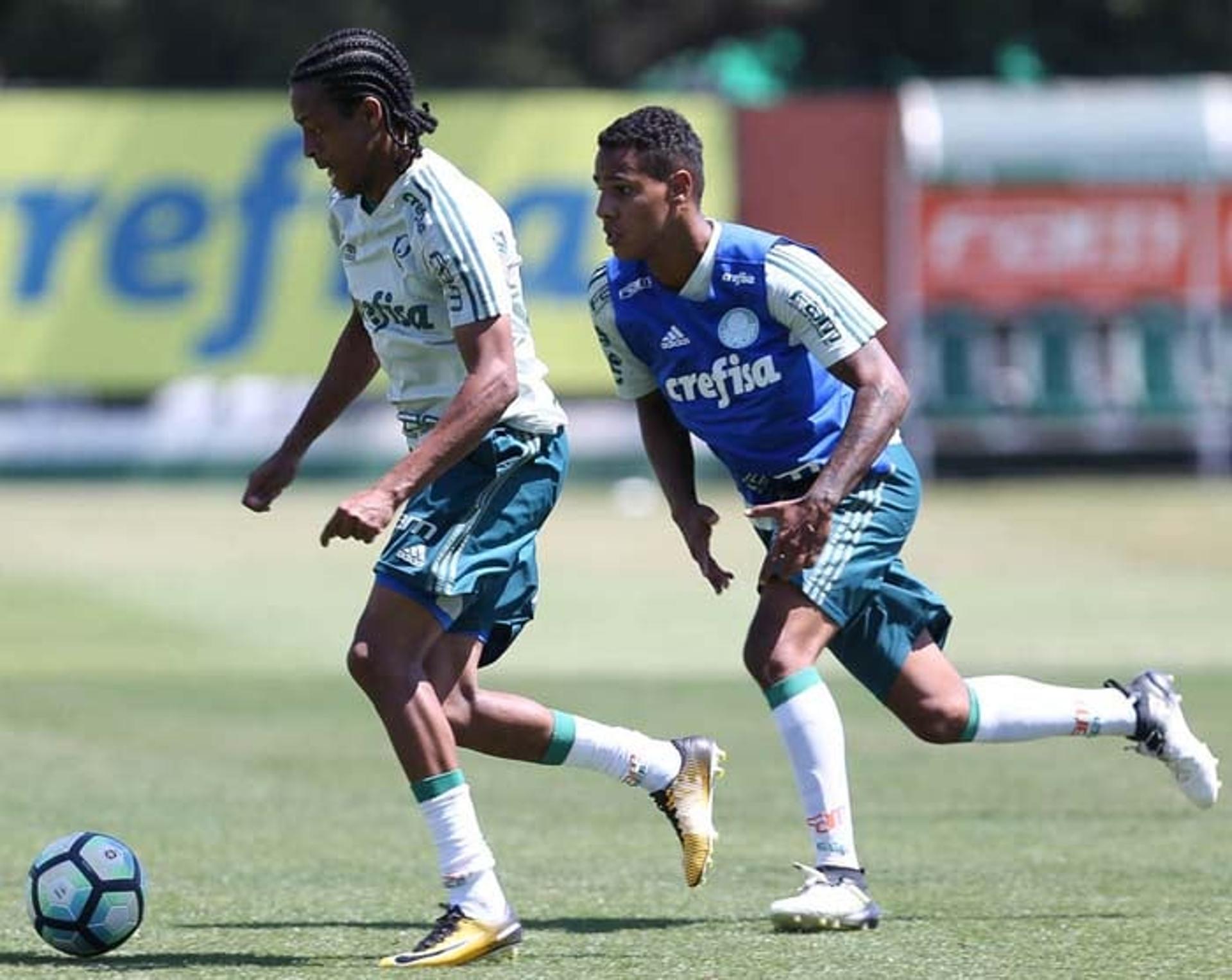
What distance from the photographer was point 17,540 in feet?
78.4

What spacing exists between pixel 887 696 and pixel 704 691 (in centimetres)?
705

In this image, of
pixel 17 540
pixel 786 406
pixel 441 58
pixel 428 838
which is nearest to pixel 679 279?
pixel 786 406

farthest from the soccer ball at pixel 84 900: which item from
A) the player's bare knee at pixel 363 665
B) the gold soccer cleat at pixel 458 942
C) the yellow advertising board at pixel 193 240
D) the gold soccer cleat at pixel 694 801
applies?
the yellow advertising board at pixel 193 240

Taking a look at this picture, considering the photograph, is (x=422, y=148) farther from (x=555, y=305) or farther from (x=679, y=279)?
(x=555, y=305)

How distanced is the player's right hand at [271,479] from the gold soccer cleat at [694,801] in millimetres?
1356

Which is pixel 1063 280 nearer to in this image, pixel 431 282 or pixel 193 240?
pixel 193 240

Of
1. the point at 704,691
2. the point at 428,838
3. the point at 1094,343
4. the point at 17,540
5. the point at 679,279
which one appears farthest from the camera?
the point at 1094,343

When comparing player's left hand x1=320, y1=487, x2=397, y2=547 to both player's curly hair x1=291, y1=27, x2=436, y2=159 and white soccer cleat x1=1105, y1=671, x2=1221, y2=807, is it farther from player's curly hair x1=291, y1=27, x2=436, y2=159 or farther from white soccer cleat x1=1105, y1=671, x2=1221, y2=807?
white soccer cleat x1=1105, y1=671, x2=1221, y2=807

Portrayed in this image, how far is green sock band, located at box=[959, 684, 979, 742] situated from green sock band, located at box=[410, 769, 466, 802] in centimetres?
161

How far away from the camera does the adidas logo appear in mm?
7609

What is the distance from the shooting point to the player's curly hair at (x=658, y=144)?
Result: 742 cm

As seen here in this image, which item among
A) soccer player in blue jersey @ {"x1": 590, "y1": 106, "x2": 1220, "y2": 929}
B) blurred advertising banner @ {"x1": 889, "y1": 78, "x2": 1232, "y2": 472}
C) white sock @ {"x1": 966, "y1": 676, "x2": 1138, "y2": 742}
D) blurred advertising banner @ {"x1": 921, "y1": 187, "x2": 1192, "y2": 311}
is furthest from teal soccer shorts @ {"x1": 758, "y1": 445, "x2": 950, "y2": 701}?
blurred advertising banner @ {"x1": 921, "y1": 187, "x2": 1192, "y2": 311}

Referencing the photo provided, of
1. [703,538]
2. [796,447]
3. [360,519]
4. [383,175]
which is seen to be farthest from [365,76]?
[703,538]

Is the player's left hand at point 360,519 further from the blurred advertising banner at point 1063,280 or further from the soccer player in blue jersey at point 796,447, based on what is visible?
the blurred advertising banner at point 1063,280
